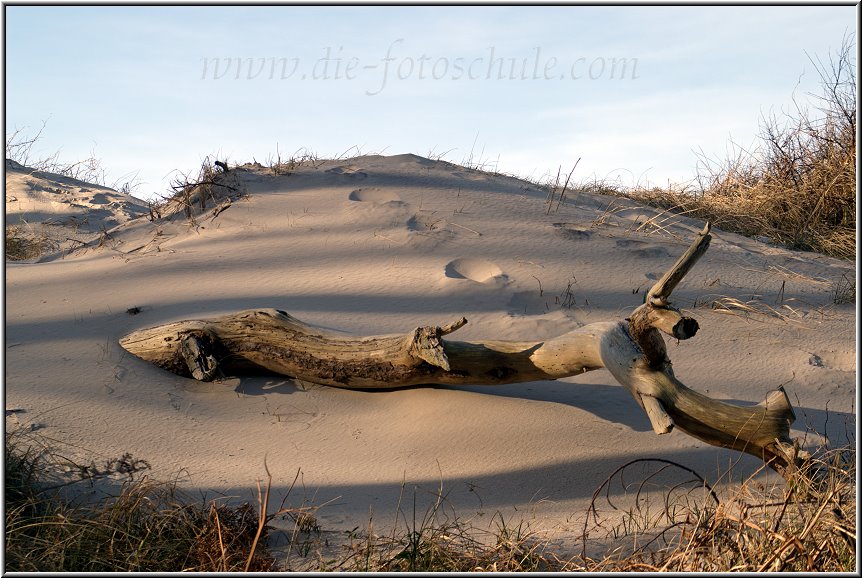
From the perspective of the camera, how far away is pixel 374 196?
24.0ft

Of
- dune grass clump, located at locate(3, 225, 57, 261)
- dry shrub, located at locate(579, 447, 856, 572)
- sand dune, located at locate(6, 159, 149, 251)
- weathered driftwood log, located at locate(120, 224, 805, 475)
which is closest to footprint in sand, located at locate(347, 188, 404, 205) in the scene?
weathered driftwood log, located at locate(120, 224, 805, 475)

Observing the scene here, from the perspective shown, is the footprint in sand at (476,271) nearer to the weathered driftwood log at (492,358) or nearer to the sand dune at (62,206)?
the weathered driftwood log at (492,358)

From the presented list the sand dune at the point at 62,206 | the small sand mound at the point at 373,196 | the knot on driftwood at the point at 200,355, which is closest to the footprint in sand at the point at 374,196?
the small sand mound at the point at 373,196

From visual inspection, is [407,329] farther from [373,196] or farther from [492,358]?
[373,196]

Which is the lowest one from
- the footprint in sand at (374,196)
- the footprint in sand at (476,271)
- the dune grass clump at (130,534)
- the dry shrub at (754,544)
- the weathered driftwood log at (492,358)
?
the dune grass clump at (130,534)

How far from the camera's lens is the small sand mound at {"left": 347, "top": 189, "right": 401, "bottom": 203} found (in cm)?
722

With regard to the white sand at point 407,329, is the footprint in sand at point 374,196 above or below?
above

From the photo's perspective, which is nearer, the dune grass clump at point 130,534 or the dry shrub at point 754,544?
the dry shrub at point 754,544

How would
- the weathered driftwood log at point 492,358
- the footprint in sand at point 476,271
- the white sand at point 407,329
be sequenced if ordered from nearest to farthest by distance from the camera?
1. the weathered driftwood log at point 492,358
2. the white sand at point 407,329
3. the footprint in sand at point 476,271

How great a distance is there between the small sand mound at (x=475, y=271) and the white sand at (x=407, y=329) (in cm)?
4

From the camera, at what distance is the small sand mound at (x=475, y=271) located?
18.9 feet

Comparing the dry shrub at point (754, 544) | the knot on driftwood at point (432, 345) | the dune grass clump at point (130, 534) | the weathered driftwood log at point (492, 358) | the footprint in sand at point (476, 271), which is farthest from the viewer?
the footprint in sand at point (476, 271)

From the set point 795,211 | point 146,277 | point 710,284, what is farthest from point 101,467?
point 795,211

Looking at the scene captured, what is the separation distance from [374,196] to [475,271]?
1819mm
